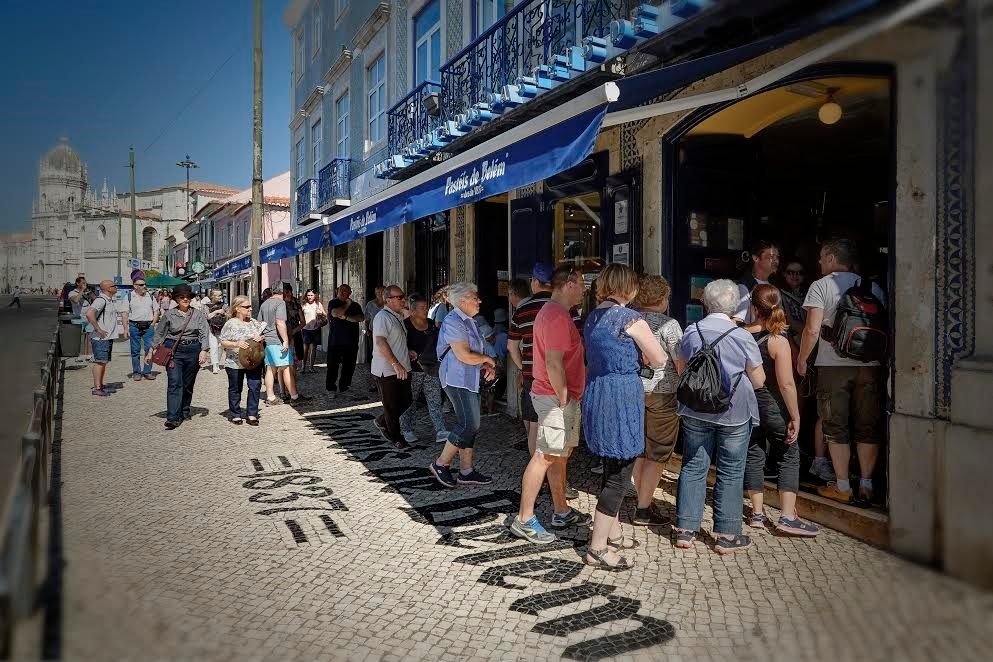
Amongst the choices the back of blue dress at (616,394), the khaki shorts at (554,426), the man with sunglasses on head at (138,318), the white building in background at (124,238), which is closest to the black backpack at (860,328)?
the back of blue dress at (616,394)

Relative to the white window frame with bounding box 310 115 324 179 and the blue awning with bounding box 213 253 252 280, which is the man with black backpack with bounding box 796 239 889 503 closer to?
the blue awning with bounding box 213 253 252 280

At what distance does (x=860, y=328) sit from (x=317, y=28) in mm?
17669

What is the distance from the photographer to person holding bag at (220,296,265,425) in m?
7.19

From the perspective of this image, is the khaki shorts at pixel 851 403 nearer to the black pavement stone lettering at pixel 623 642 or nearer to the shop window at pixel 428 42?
the black pavement stone lettering at pixel 623 642

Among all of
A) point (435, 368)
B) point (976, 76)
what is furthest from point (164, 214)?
point (976, 76)

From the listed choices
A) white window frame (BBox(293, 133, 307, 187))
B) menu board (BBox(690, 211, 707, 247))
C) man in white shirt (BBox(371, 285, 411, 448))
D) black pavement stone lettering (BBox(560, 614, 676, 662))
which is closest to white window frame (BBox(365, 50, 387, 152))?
white window frame (BBox(293, 133, 307, 187))

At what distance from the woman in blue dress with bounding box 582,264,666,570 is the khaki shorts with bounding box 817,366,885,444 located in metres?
1.43

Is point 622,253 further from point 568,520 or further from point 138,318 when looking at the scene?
point 138,318

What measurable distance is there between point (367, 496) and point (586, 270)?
349 centimetres

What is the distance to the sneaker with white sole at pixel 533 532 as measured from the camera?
3.81 meters

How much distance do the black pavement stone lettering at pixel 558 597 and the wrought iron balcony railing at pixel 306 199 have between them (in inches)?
555

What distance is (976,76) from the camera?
2.03m

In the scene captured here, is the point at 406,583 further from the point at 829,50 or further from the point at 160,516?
the point at 829,50

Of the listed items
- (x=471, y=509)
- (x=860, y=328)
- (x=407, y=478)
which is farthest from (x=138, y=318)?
(x=860, y=328)
